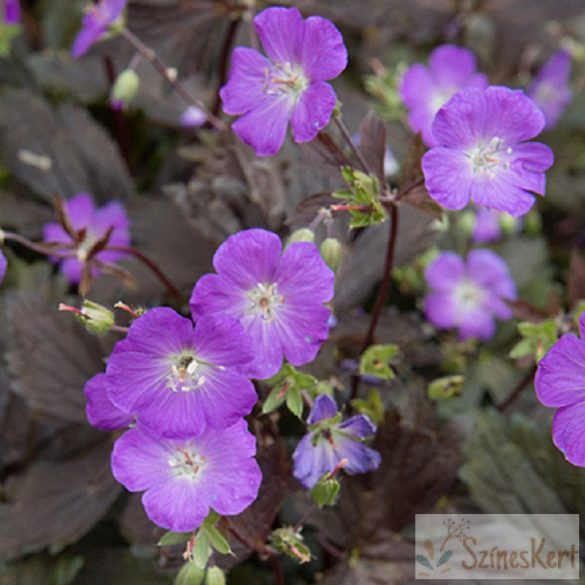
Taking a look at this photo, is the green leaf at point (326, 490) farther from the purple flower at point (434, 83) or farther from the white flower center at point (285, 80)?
the purple flower at point (434, 83)

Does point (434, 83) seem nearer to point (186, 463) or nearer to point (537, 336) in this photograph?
point (537, 336)

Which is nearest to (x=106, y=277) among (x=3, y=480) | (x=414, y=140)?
(x=3, y=480)

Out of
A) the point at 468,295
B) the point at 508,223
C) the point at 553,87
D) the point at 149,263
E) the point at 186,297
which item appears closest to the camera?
the point at 149,263

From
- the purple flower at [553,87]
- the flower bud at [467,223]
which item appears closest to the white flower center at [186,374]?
the flower bud at [467,223]

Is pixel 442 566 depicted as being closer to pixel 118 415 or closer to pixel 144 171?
pixel 118 415
